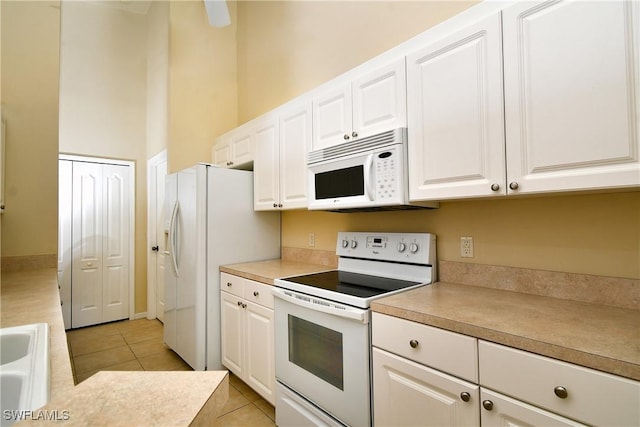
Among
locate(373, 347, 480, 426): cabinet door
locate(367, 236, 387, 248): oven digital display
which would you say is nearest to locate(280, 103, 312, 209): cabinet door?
locate(367, 236, 387, 248): oven digital display

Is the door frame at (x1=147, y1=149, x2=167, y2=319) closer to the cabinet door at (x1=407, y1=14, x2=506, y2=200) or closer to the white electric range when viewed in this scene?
the white electric range

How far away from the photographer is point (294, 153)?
2.42 metres

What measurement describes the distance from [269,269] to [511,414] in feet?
5.71

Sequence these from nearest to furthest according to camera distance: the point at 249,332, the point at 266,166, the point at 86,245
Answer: the point at 249,332, the point at 266,166, the point at 86,245

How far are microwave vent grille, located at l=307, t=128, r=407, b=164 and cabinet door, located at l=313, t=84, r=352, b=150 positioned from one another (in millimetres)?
77

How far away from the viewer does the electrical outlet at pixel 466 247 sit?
176 cm

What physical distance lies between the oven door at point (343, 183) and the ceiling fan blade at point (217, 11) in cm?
102

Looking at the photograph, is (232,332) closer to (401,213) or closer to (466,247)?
(401,213)

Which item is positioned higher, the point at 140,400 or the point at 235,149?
the point at 235,149

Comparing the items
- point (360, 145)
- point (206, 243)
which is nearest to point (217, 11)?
point (360, 145)

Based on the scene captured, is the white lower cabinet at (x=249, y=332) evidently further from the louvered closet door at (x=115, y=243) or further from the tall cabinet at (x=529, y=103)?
the louvered closet door at (x=115, y=243)

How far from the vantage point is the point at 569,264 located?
4.68 feet

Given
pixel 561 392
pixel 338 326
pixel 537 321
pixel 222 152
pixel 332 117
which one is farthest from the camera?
pixel 222 152

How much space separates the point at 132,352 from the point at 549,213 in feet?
12.0
